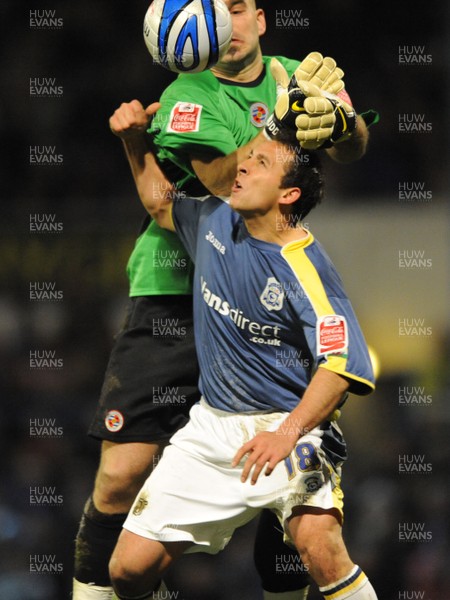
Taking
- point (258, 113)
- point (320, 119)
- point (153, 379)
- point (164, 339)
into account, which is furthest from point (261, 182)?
point (153, 379)

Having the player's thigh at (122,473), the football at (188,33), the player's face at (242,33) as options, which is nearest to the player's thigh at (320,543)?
the player's thigh at (122,473)

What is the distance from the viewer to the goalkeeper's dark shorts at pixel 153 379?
14.4 feet

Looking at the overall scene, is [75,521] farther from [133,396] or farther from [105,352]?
[133,396]

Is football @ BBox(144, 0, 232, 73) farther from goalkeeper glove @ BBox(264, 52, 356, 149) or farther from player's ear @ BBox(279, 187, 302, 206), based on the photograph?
player's ear @ BBox(279, 187, 302, 206)

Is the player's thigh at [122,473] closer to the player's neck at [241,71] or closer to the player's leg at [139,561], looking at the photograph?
the player's leg at [139,561]

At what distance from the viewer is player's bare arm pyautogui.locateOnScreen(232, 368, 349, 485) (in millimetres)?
3564

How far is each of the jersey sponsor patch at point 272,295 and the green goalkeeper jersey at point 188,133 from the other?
0.54m

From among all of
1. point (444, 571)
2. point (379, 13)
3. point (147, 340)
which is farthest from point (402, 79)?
point (147, 340)

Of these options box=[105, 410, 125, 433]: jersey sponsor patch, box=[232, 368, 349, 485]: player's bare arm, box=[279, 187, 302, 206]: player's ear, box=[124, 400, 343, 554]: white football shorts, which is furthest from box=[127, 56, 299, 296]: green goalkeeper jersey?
box=[232, 368, 349, 485]: player's bare arm

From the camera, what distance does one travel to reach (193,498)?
3867mm

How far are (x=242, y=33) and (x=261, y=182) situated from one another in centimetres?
68

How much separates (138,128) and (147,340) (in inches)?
32.5

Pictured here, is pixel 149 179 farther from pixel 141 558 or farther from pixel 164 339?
pixel 141 558

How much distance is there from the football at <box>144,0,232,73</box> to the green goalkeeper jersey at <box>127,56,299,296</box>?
0.21m
